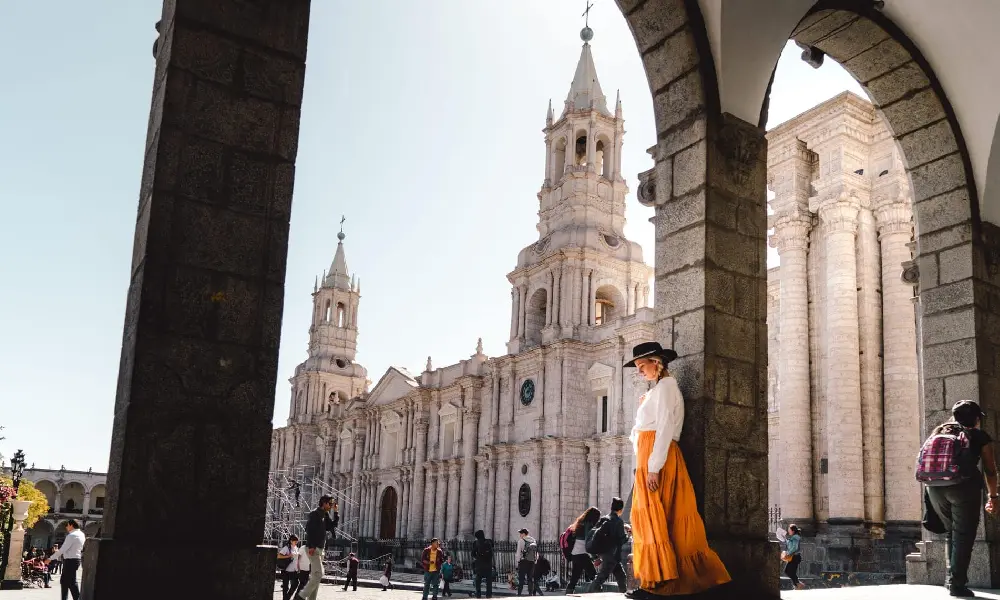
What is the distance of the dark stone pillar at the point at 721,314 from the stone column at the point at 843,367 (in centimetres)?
1322

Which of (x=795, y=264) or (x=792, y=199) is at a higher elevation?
(x=792, y=199)

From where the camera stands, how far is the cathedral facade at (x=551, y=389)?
112 ft

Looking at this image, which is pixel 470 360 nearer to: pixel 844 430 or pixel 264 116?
pixel 844 430

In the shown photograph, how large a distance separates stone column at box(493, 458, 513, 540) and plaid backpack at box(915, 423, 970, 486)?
3179 cm

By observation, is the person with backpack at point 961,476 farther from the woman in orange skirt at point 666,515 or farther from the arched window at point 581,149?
the arched window at point 581,149

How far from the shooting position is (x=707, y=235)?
573 cm

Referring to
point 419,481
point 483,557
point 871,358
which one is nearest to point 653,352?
point 483,557

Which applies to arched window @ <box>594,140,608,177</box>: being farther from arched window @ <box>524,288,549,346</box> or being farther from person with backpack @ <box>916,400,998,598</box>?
person with backpack @ <box>916,400,998,598</box>

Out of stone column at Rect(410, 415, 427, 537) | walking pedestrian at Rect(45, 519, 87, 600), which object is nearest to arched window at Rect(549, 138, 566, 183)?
stone column at Rect(410, 415, 427, 537)

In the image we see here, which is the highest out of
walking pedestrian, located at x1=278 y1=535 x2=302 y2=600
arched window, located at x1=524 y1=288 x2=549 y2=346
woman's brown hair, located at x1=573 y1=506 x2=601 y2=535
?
arched window, located at x1=524 y1=288 x2=549 y2=346

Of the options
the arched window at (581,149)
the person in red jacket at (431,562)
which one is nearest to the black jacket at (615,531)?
the person in red jacket at (431,562)

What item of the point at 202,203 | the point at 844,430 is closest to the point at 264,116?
the point at 202,203

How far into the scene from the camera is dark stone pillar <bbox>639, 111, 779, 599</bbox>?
541 cm

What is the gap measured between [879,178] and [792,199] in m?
1.82
